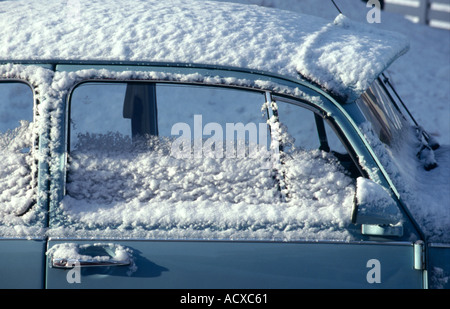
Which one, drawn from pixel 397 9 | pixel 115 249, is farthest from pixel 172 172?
pixel 397 9

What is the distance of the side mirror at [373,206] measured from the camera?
100 inches

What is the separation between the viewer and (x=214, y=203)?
8.89 feet

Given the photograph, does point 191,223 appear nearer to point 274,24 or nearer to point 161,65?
point 161,65

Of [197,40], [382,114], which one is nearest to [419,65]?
[382,114]

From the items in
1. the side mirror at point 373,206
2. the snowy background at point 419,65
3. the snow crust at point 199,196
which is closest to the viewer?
Result: the side mirror at point 373,206

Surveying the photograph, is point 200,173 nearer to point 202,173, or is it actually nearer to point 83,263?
point 202,173

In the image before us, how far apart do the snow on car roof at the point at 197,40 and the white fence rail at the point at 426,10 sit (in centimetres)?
880

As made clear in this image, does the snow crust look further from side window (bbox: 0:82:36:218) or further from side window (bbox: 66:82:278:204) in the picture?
side window (bbox: 0:82:36:218)

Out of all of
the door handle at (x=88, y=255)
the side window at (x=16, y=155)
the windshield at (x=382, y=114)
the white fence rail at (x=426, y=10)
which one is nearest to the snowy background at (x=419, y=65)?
the white fence rail at (x=426, y=10)

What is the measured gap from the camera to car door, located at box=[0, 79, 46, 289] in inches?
104

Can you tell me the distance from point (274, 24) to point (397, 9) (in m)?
9.59

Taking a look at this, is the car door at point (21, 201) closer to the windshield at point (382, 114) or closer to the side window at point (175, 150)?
the side window at point (175, 150)

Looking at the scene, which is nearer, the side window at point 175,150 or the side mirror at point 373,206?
the side mirror at point 373,206

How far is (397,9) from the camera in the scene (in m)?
12.0
